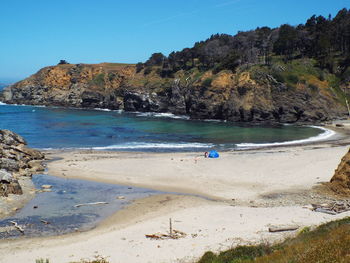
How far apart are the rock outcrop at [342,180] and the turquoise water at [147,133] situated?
69.0 ft

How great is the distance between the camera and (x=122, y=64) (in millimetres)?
120250

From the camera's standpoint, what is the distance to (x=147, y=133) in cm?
5853

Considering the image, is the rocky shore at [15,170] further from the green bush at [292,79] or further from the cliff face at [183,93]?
the green bush at [292,79]

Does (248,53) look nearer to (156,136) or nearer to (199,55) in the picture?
(199,55)

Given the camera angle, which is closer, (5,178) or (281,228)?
(281,228)

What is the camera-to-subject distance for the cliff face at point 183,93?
69250 mm

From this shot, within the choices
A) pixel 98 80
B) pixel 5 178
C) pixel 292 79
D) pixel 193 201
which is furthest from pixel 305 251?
pixel 98 80

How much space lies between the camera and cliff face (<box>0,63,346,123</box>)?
69250 millimetres

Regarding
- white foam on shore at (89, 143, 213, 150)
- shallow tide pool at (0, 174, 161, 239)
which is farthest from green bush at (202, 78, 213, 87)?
shallow tide pool at (0, 174, 161, 239)

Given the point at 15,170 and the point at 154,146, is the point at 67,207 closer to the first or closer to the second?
the point at 15,170

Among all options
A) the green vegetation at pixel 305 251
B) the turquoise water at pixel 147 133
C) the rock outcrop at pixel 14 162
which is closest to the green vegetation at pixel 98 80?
the turquoise water at pixel 147 133

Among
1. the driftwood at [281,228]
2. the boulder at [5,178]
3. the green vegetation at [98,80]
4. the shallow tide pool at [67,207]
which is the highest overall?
the green vegetation at [98,80]

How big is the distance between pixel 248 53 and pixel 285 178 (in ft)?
195

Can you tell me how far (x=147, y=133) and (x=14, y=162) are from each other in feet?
90.9
